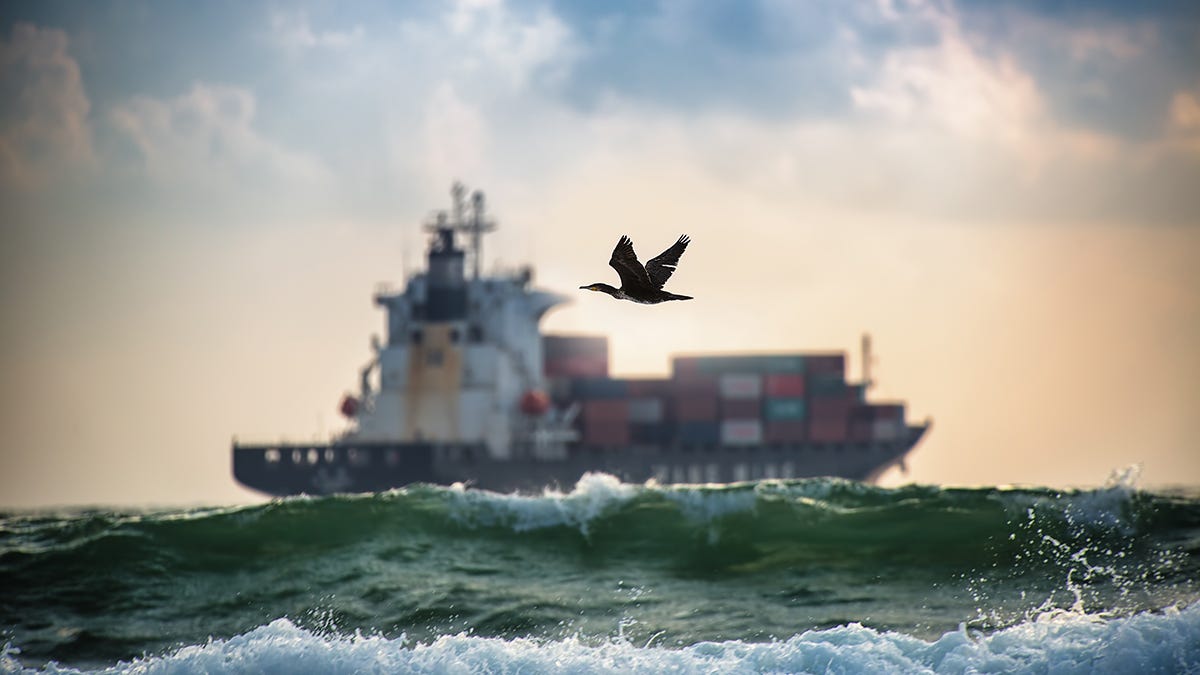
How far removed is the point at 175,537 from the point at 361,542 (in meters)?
3.66

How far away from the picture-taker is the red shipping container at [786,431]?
8438 centimetres

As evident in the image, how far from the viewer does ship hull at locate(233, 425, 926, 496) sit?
79250mm

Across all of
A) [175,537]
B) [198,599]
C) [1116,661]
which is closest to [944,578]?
[1116,661]

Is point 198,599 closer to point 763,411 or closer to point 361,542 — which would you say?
point 361,542

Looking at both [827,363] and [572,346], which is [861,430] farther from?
[572,346]

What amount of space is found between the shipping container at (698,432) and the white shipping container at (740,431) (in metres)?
0.47

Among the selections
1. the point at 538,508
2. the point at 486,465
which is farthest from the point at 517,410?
the point at 538,508

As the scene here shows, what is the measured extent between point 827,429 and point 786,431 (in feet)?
8.50

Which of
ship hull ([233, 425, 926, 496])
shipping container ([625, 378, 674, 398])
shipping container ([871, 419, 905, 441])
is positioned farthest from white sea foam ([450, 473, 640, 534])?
shipping container ([871, 419, 905, 441])

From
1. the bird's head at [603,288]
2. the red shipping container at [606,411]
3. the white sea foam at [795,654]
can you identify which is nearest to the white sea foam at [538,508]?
the white sea foam at [795,654]

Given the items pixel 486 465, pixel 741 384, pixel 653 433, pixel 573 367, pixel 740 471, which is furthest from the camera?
pixel 573 367

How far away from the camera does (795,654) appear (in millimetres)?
20516

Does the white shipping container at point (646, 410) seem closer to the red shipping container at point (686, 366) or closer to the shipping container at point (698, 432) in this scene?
the shipping container at point (698, 432)

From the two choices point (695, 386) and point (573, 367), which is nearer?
point (695, 386)
